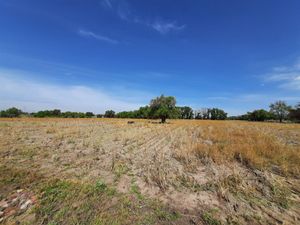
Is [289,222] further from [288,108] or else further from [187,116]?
[187,116]

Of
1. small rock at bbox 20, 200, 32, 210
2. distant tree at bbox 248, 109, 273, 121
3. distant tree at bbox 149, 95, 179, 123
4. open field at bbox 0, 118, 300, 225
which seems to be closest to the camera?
open field at bbox 0, 118, 300, 225

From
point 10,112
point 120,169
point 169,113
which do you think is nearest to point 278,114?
point 169,113

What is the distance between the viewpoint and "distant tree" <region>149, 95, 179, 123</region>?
37.6 meters

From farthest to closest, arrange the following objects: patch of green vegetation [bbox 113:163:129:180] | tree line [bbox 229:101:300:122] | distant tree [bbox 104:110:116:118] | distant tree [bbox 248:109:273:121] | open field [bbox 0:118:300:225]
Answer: distant tree [bbox 104:110:116:118] → distant tree [bbox 248:109:273:121] → tree line [bbox 229:101:300:122] → patch of green vegetation [bbox 113:163:129:180] → open field [bbox 0:118:300:225]

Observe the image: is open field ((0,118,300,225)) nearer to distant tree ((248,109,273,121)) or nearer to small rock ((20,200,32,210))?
small rock ((20,200,32,210))

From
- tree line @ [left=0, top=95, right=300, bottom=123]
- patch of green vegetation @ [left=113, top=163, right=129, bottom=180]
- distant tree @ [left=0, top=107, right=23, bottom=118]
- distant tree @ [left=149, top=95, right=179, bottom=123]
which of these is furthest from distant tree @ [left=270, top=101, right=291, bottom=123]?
distant tree @ [left=0, top=107, right=23, bottom=118]

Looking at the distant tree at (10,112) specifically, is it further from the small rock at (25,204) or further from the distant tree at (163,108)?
the small rock at (25,204)

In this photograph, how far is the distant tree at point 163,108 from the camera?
123ft

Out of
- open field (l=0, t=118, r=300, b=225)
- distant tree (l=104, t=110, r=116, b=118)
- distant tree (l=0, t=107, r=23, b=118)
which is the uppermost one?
distant tree (l=104, t=110, r=116, b=118)

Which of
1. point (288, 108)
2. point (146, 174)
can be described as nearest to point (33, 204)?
point (146, 174)

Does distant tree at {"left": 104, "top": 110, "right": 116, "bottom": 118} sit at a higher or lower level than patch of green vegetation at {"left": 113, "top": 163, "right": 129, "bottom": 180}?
higher

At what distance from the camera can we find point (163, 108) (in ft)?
123

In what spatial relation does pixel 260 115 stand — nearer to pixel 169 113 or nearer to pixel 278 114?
pixel 278 114

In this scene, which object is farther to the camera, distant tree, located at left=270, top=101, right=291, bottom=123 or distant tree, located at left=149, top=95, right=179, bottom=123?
distant tree, located at left=270, top=101, right=291, bottom=123
